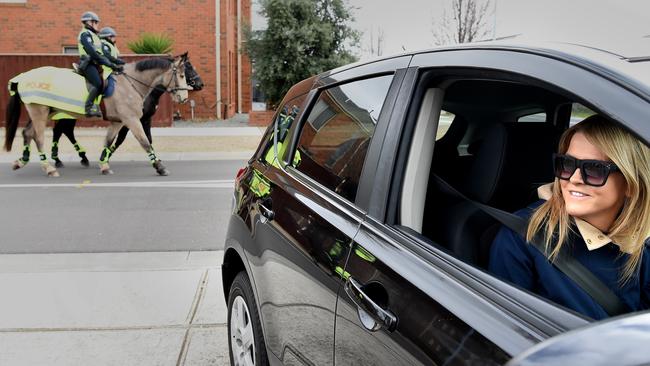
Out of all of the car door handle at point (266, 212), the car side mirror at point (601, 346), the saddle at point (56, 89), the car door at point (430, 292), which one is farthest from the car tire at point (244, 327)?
the saddle at point (56, 89)

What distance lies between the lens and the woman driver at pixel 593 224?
1669 mm

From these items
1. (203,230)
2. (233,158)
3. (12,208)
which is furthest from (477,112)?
(233,158)

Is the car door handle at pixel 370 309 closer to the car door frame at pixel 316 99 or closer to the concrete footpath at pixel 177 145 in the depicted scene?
the car door frame at pixel 316 99

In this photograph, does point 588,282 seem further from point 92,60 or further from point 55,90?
point 55,90

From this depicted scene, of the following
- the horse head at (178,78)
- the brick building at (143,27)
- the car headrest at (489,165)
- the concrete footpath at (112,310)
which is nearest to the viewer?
the car headrest at (489,165)

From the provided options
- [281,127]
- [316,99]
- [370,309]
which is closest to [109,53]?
[281,127]

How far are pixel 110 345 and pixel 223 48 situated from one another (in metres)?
19.7

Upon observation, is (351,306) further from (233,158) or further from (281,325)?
(233,158)

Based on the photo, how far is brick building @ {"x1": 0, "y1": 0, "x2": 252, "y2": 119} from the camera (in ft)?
70.2

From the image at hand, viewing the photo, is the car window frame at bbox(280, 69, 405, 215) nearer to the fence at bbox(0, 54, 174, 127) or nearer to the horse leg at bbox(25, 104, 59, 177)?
the horse leg at bbox(25, 104, 59, 177)

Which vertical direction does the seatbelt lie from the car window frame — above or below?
below

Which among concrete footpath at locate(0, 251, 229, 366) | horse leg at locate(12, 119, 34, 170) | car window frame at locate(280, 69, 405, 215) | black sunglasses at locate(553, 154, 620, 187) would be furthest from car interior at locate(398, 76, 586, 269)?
horse leg at locate(12, 119, 34, 170)

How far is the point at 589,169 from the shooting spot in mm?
1696

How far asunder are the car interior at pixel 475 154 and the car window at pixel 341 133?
22cm
